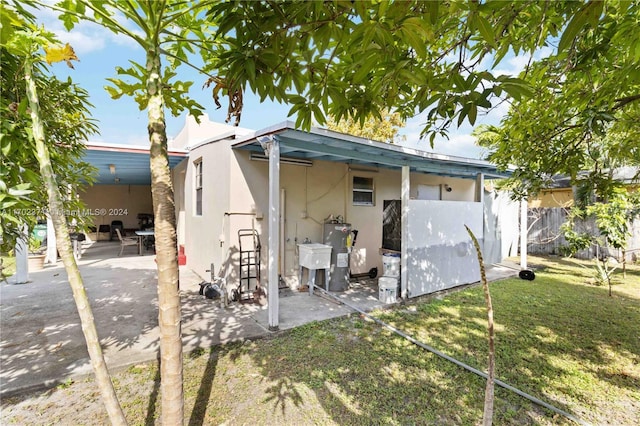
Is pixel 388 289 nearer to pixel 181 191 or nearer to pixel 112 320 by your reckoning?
pixel 112 320

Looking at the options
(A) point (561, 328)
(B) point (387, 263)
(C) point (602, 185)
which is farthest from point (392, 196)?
(C) point (602, 185)

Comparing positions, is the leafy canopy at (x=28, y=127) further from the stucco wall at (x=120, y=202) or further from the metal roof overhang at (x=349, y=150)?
the stucco wall at (x=120, y=202)

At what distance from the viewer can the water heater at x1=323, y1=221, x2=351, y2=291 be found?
6.25 m

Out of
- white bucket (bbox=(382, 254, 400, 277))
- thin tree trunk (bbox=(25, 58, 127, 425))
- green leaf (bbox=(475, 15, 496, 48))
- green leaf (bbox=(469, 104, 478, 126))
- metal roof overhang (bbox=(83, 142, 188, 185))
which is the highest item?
metal roof overhang (bbox=(83, 142, 188, 185))

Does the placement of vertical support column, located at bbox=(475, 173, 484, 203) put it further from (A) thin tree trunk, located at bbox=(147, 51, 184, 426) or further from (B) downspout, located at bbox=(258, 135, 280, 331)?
(A) thin tree trunk, located at bbox=(147, 51, 184, 426)

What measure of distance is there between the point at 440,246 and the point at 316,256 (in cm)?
274

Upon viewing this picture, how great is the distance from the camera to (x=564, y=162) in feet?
9.82

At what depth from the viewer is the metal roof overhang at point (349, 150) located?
14.9ft

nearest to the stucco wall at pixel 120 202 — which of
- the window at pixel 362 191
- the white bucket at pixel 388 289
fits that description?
the window at pixel 362 191

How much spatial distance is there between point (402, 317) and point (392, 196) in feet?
Answer: 12.5

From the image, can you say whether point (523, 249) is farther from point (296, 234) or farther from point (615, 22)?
point (615, 22)

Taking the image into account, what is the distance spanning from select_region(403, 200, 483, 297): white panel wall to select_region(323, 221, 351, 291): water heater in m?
1.27

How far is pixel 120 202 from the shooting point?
51.9 ft

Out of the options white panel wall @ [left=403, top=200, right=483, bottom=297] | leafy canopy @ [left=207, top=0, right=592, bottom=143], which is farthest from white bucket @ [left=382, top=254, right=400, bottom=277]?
leafy canopy @ [left=207, top=0, right=592, bottom=143]
